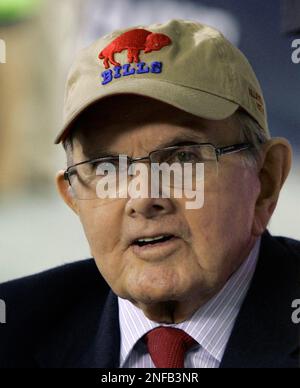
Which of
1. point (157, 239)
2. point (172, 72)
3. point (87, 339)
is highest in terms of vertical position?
point (172, 72)

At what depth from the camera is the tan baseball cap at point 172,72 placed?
36.5 inches

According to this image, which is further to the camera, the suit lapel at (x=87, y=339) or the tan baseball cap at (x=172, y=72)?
the suit lapel at (x=87, y=339)

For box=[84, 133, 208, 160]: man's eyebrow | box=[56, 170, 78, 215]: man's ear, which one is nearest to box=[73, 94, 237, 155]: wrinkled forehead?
box=[84, 133, 208, 160]: man's eyebrow

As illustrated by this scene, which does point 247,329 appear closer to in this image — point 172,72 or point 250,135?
point 250,135

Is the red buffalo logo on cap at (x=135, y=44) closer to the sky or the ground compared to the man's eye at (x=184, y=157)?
closer to the sky

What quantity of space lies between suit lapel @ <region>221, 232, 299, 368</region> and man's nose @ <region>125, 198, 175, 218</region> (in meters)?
0.21

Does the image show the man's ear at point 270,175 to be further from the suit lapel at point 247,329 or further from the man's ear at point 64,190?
the man's ear at point 64,190

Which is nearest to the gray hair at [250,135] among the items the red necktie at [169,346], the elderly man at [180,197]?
the elderly man at [180,197]

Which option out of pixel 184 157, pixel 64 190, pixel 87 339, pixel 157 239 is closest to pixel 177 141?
pixel 184 157

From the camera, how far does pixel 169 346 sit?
0.98 metres

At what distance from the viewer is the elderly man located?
0.93m

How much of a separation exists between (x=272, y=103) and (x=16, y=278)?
1.71 ft

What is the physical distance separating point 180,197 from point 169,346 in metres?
0.22

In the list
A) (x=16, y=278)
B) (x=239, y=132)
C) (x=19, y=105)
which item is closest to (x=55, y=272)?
(x=16, y=278)
